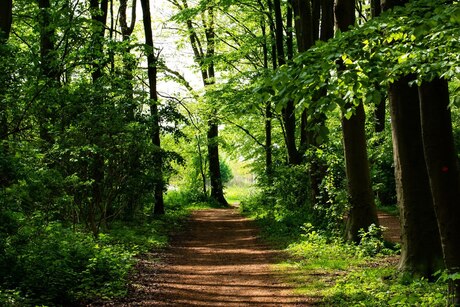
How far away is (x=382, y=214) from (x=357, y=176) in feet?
27.7

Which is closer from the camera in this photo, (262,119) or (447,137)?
(447,137)

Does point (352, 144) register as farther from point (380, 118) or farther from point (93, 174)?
point (380, 118)

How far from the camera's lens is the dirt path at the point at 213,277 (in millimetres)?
7414

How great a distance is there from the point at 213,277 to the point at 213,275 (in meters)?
0.20

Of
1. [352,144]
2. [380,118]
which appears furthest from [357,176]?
[380,118]

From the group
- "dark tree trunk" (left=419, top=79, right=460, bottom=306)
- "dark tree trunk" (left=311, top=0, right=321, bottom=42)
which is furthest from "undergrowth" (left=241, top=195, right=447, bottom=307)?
"dark tree trunk" (left=311, top=0, right=321, bottom=42)

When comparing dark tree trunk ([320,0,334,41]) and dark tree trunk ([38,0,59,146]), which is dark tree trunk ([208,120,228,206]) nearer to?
dark tree trunk ([320,0,334,41])

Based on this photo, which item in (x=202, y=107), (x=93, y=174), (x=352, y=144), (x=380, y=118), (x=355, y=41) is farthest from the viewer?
(x=202, y=107)

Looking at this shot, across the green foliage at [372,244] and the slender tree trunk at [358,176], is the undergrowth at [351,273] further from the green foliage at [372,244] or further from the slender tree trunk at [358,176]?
the slender tree trunk at [358,176]

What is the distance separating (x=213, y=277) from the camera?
30.6ft

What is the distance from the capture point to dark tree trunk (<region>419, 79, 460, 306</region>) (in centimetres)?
493

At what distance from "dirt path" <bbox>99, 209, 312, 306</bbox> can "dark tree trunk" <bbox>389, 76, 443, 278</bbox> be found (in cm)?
187

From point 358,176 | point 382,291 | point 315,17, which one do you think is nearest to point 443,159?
point 382,291

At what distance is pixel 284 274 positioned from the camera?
9.02 meters
